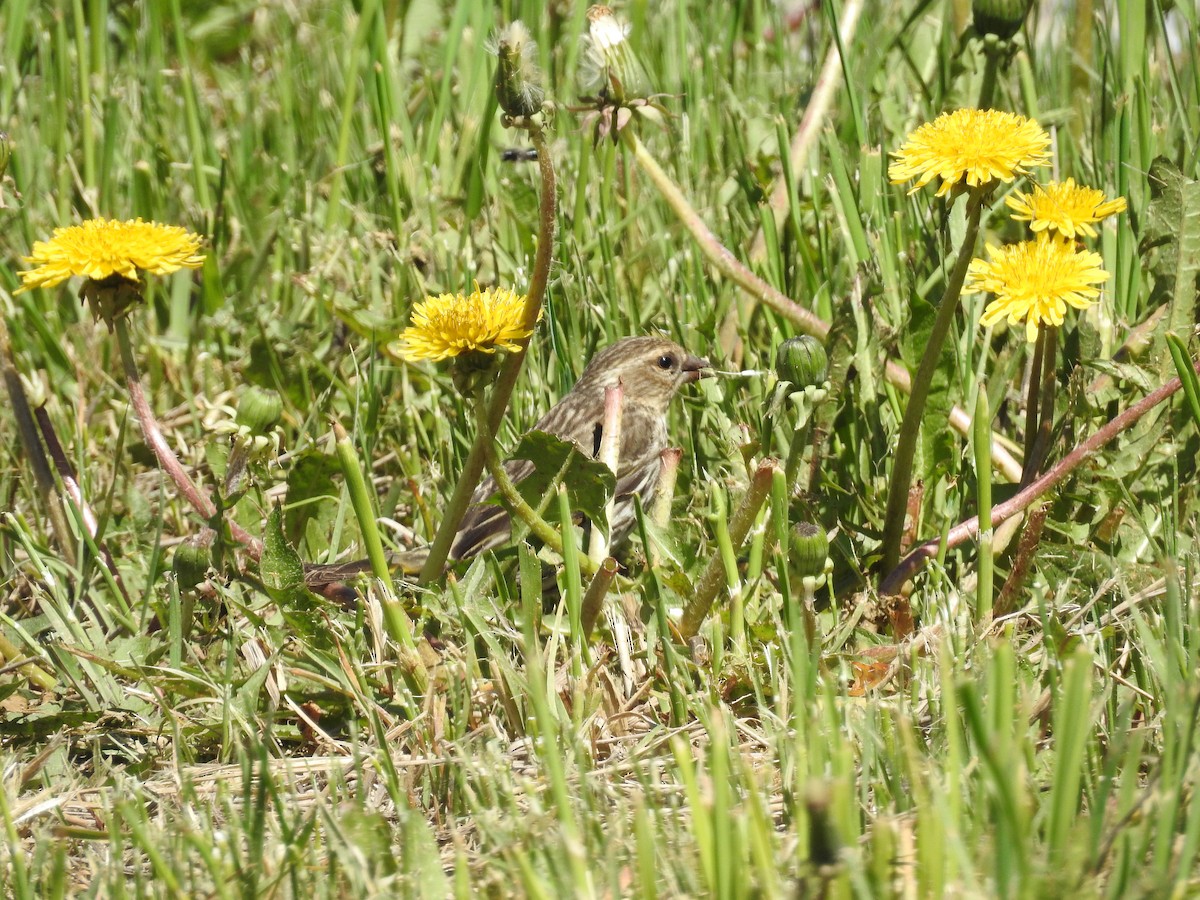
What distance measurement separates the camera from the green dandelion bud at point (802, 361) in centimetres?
280

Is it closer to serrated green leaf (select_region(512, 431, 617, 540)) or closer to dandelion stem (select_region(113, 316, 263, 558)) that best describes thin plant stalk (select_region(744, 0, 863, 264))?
serrated green leaf (select_region(512, 431, 617, 540))

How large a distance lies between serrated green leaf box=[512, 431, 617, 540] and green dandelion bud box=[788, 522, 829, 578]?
0.47 m

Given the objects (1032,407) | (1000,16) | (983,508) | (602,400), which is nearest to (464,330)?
(983,508)

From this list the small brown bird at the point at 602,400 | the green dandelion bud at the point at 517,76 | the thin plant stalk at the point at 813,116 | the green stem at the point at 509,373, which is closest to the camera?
the green dandelion bud at the point at 517,76

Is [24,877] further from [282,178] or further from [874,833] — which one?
[282,178]

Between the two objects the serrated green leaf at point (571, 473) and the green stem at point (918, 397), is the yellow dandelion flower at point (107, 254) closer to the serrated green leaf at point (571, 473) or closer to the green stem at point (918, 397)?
the serrated green leaf at point (571, 473)

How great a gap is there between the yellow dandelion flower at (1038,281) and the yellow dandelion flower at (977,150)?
177 millimetres

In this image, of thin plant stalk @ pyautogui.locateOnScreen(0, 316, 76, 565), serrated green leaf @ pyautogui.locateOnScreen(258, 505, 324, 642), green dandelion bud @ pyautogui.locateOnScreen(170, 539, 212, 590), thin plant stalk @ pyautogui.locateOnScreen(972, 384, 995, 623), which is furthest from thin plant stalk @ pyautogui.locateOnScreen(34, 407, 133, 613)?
thin plant stalk @ pyautogui.locateOnScreen(972, 384, 995, 623)

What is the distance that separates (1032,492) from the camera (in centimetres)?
316

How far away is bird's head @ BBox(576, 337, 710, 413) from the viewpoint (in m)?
4.20

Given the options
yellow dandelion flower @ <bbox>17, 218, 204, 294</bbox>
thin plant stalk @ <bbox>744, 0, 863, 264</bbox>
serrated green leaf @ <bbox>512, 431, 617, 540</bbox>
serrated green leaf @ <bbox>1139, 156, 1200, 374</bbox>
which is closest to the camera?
yellow dandelion flower @ <bbox>17, 218, 204, 294</bbox>

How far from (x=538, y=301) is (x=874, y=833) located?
131 cm

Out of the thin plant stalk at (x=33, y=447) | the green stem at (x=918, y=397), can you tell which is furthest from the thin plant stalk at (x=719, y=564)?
the thin plant stalk at (x=33, y=447)

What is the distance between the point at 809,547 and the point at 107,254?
152 centimetres
